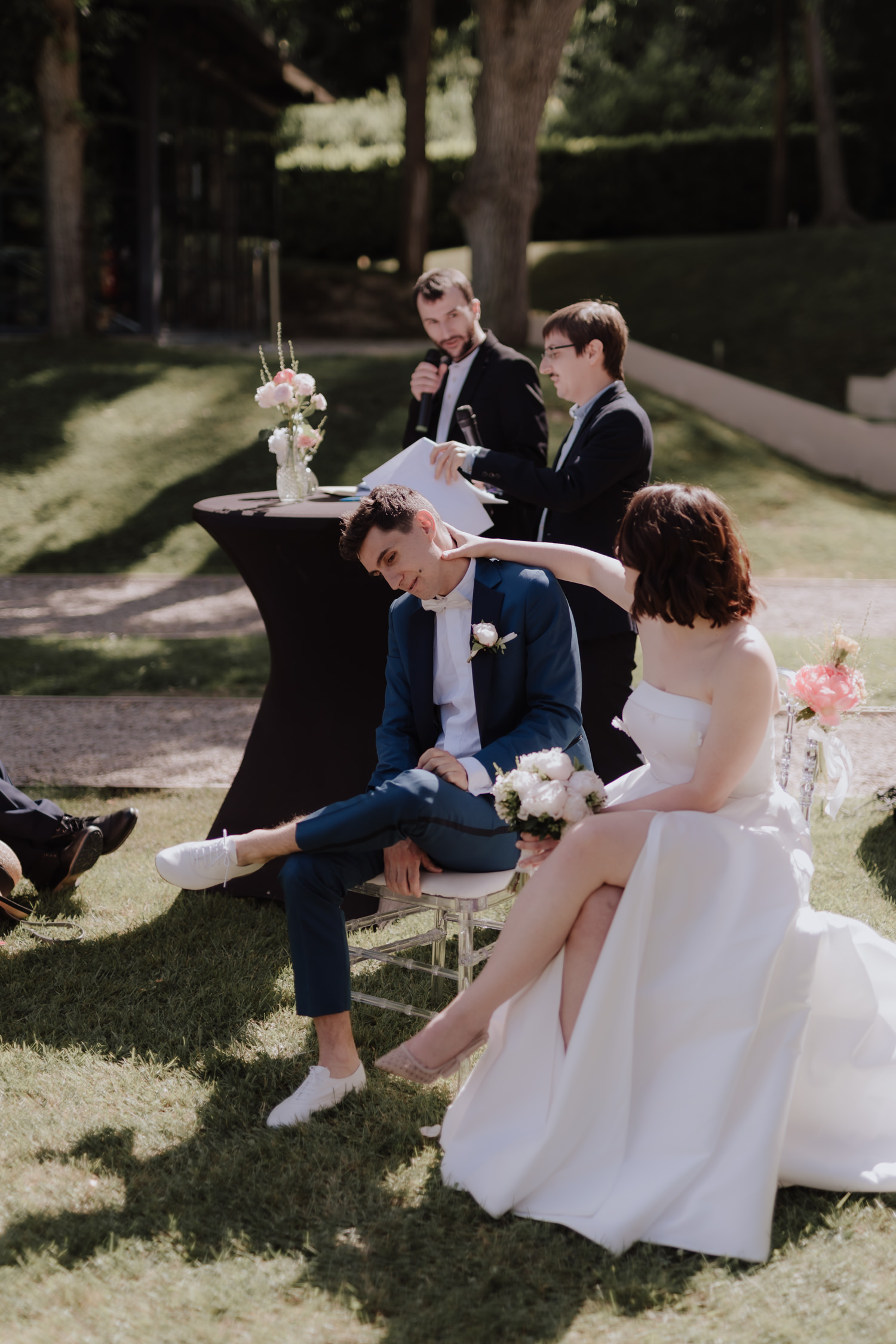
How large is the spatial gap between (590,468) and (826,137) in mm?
20943

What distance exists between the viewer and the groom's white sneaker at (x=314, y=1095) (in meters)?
3.03

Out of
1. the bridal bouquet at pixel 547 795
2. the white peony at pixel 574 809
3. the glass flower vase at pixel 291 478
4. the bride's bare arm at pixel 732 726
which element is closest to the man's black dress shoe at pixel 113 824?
the glass flower vase at pixel 291 478

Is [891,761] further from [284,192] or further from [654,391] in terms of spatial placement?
[284,192]

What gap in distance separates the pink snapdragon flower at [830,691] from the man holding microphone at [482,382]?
1621 mm

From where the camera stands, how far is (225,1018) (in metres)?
3.57

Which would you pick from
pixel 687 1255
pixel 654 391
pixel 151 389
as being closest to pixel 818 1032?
pixel 687 1255

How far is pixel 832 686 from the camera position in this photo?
→ 10.5 feet

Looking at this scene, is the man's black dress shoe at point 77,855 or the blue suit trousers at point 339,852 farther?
the man's black dress shoe at point 77,855

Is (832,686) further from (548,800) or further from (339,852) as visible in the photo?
(339,852)

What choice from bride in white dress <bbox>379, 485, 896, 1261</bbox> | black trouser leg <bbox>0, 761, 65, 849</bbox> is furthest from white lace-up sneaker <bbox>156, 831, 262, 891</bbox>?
black trouser leg <bbox>0, 761, 65, 849</bbox>

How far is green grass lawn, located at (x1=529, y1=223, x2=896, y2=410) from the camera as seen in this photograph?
698 inches

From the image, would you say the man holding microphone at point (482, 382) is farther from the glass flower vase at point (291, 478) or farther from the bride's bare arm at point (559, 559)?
the bride's bare arm at point (559, 559)

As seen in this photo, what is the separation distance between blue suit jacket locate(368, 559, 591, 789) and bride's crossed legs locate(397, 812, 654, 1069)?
584mm

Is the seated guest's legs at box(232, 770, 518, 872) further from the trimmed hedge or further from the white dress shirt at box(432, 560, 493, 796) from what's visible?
the trimmed hedge
